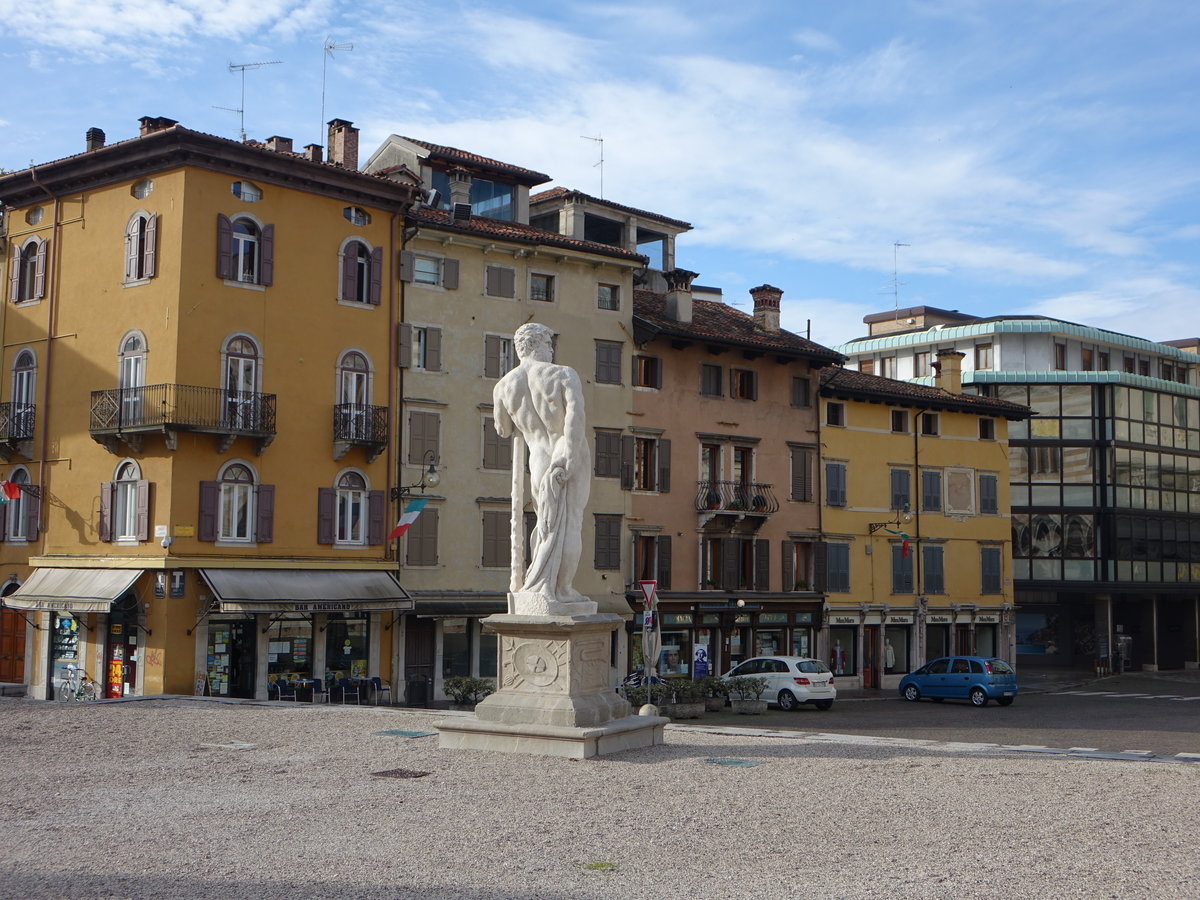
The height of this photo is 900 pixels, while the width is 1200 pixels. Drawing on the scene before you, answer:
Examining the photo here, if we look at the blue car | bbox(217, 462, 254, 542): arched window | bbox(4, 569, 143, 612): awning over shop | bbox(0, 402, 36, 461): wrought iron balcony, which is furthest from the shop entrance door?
bbox(0, 402, 36, 461): wrought iron balcony

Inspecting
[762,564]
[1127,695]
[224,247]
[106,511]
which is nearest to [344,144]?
[224,247]

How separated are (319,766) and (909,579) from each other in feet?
126

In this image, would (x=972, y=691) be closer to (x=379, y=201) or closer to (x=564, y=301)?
(x=564, y=301)

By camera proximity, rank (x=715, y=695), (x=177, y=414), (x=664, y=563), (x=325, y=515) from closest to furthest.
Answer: (x=177, y=414), (x=715, y=695), (x=325, y=515), (x=664, y=563)

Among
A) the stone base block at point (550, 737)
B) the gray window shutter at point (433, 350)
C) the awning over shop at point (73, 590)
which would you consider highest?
the gray window shutter at point (433, 350)

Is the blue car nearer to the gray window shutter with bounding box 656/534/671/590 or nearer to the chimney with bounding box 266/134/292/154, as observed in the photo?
the gray window shutter with bounding box 656/534/671/590

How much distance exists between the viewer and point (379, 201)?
38.0 metres

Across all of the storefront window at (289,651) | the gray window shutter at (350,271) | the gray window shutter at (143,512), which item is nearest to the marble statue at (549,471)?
the gray window shutter at (143,512)

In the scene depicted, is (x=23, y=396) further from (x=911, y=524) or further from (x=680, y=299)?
(x=911, y=524)

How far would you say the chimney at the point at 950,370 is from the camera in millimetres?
54344

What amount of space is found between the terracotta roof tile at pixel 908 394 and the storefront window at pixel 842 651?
8.76 metres

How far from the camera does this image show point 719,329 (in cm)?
4684

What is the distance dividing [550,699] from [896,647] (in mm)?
36919

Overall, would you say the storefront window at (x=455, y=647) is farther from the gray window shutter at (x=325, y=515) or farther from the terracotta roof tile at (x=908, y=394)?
the terracotta roof tile at (x=908, y=394)
